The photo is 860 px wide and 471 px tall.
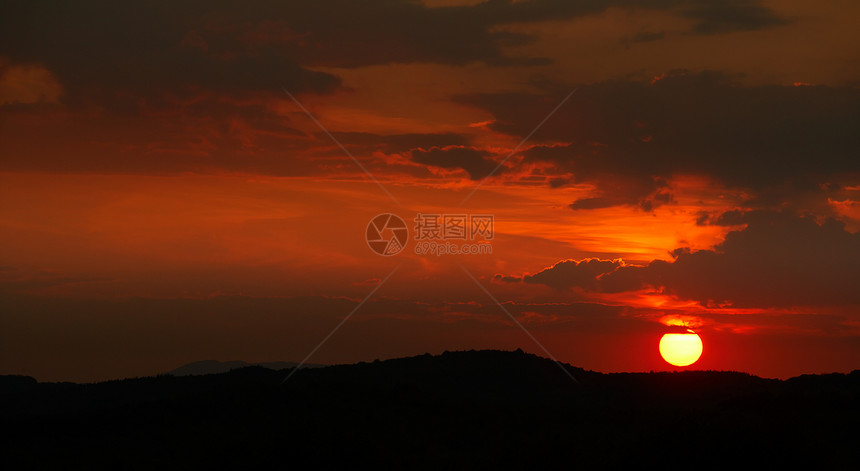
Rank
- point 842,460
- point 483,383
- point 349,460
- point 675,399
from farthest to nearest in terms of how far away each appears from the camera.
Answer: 1. point 483,383
2. point 675,399
3. point 349,460
4. point 842,460

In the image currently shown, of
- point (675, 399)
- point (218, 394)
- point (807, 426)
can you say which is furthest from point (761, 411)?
point (218, 394)

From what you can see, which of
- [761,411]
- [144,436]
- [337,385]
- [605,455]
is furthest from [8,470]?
[761,411]

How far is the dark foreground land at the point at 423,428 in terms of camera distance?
81.9 feet

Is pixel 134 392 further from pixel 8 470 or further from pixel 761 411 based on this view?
pixel 761 411

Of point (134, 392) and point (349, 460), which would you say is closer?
point (349, 460)

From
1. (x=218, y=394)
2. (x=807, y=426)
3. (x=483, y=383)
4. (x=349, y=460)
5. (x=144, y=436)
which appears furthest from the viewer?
(x=483, y=383)

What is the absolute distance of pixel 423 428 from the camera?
112ft

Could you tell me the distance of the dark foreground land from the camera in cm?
2495

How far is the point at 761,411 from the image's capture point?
33750 mm

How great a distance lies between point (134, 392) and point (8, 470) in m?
25.8

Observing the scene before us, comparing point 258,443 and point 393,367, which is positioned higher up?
point 393,367

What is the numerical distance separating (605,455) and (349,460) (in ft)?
29.7

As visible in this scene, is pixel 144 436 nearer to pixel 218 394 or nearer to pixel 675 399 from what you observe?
pixel 218 394

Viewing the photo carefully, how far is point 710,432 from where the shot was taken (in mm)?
25062
